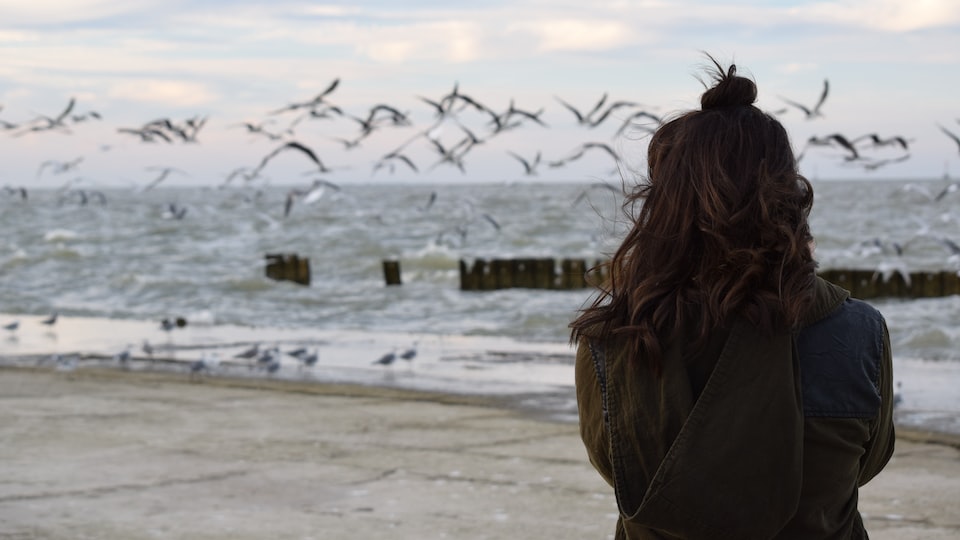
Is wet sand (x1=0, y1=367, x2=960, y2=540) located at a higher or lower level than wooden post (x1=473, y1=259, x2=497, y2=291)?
higher

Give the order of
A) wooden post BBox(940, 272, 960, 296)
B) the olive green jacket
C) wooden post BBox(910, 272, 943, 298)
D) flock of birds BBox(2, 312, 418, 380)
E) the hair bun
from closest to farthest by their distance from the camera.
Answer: the olive green jacket
the hair bun
flock of birds BBox(2, 312, 418, 380)
wooden post BBox(940, 272, 960, 296)
wooden post BBox(910, 272, 943, 298)

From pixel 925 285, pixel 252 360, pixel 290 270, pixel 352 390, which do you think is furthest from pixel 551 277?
pixel 352 390

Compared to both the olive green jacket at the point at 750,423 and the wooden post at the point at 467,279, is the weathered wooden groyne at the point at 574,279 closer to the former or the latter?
the wooden post at the point at 467,279

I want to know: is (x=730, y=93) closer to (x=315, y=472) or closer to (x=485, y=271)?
(x=315, y=472)

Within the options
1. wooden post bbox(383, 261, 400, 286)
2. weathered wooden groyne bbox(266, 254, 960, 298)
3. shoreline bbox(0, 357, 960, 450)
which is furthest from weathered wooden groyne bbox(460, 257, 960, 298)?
shoreline bbox(0, 357, 960, 450)

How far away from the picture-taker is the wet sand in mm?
4836

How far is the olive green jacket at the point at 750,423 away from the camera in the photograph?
1.82 meters

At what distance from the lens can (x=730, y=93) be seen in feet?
6.45

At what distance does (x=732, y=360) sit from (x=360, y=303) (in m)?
17.4

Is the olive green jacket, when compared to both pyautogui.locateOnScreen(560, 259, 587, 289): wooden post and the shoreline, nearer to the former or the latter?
the shoreline

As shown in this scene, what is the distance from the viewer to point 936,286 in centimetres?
1939

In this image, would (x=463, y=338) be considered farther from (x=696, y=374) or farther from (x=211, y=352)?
(x=696, y=374)

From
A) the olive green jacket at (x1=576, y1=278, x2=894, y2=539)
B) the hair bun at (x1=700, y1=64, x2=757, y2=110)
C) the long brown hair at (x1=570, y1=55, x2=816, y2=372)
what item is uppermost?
the hair bun at (x1=700, y1=64, x2=757, y2=110)

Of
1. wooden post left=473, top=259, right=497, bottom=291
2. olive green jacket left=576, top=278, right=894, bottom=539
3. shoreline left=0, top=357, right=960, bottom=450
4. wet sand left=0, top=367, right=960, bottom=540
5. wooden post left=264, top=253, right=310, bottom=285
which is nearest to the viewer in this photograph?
olive green jacket left=576, top=278, right=894, bottom=539
